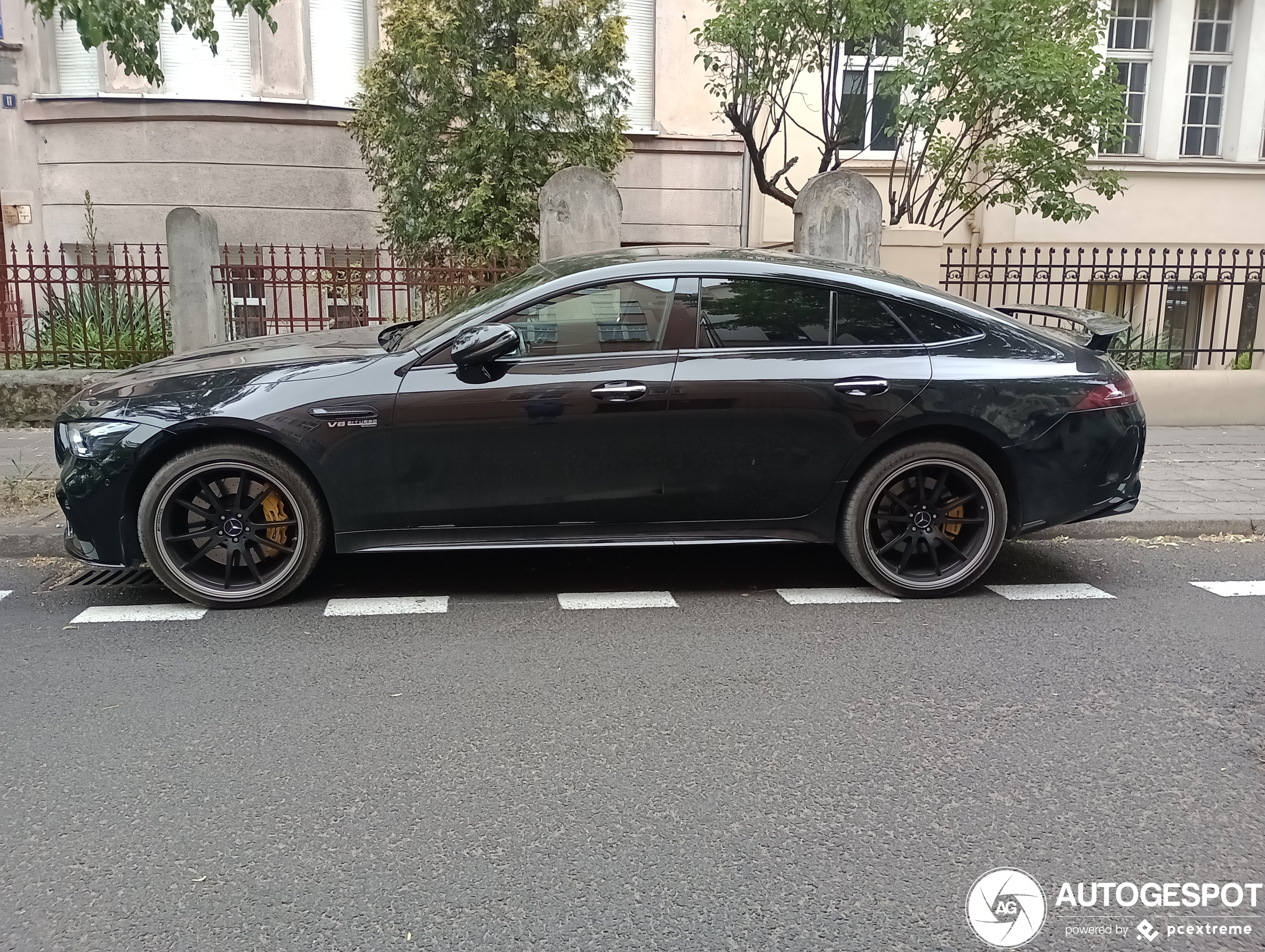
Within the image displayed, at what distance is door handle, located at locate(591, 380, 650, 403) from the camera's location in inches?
186

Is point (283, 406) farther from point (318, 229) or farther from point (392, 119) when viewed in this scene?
point (318, 229)

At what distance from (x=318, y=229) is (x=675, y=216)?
4.71 m

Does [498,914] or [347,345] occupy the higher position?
[347,345]

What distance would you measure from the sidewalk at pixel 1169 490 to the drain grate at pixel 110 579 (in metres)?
0.52

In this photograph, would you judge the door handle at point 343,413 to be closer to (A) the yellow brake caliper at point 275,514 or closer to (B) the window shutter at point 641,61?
(A) the yellow brake caliper at point 275,514

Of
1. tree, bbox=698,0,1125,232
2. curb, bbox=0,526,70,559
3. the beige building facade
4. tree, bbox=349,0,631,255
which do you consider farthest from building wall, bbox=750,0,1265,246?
curb, bbox=0,526,70,559

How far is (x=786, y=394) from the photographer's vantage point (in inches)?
190

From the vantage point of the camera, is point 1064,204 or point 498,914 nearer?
point 498,914

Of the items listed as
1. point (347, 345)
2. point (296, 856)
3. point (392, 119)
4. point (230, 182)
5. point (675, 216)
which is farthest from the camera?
point (675, 216)

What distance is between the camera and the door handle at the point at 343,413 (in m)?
4.62

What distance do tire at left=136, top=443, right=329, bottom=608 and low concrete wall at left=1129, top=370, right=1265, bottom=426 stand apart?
8.00 meters

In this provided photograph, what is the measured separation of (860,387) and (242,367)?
2870mm

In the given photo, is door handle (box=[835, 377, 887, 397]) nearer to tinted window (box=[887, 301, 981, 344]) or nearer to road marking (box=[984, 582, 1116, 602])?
tinted window (box=[887, 301, 981, 344])

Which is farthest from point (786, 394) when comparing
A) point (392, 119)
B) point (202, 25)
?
point (392, 119)
